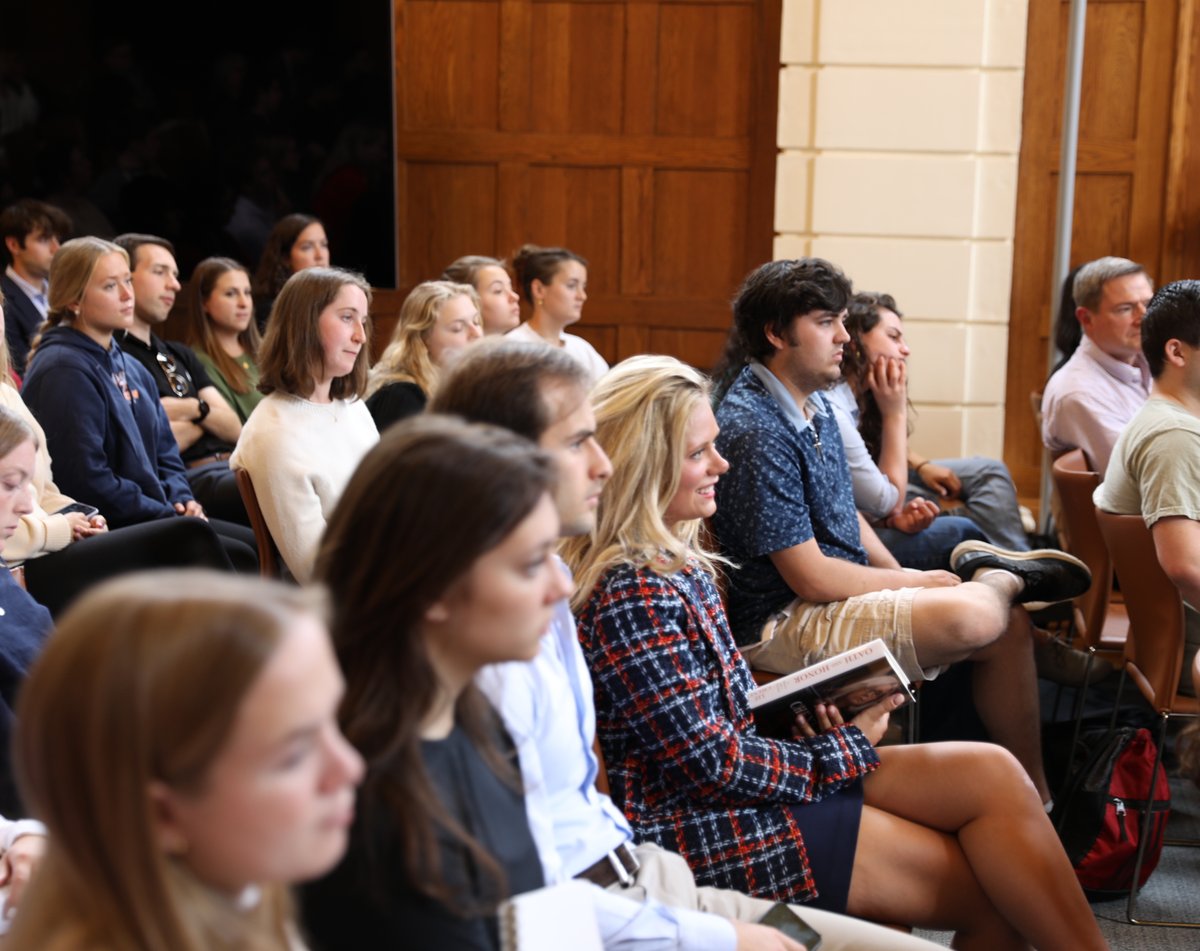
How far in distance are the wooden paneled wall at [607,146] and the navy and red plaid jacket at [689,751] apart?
4.49m

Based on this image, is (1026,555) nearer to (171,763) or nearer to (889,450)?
(889,450)

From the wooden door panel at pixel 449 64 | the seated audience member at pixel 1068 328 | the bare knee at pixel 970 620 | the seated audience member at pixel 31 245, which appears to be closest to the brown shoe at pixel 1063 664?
the bare knee at pixel 970 620

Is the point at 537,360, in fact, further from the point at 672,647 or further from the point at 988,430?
the point at 988,430

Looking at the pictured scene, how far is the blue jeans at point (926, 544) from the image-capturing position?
3473 millimetres

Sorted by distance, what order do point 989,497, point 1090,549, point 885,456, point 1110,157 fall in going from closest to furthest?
1. point 1090,549
2. point 885,456
3. point 989,497
4. point 1110,157

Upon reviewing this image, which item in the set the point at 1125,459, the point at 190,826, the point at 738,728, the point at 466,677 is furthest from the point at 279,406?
the point at 190,826

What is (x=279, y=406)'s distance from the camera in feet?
9.88

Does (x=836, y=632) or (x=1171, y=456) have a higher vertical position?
(x=1171, y=456)

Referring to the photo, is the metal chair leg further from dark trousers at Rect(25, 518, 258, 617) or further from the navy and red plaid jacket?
dark trousers at Rect(25, 518, 258, 617)

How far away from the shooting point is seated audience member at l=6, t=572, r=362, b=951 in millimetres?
777

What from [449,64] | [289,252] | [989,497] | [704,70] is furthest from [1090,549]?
[449,64]

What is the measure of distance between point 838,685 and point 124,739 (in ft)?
4.43

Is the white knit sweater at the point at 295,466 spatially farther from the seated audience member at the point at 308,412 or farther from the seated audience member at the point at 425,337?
the seated audience member at the point at 425,337

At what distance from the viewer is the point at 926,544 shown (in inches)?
138
